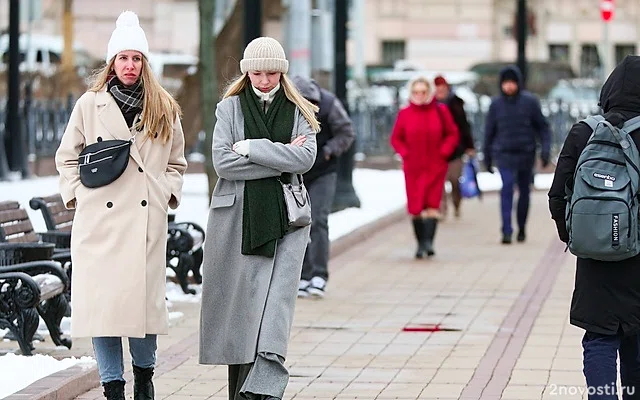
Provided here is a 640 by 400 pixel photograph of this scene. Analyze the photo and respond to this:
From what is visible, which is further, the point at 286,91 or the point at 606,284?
the point at 286,91

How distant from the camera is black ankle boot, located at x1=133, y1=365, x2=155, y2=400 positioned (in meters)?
7.49

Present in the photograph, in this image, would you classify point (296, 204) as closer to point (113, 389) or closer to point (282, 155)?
point (282, 155)

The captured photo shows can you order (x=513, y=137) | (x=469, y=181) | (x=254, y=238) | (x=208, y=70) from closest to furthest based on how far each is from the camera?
(x=254, y=238), (x=513, y=137), (x=208, y=70), (x=469, y=181)

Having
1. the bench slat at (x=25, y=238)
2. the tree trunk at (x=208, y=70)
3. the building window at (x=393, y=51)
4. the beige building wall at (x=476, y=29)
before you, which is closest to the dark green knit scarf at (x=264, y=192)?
the bench slat at (x=25, y=238)

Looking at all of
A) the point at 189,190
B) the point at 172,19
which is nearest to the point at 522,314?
the point at 189,190

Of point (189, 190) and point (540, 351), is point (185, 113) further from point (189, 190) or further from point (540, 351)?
point (540, 351)

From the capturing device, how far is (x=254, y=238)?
23.8 ft

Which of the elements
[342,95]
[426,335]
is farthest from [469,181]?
[426,335]

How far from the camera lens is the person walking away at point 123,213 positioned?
23.8ft

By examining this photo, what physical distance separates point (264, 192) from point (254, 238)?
23 centimetres

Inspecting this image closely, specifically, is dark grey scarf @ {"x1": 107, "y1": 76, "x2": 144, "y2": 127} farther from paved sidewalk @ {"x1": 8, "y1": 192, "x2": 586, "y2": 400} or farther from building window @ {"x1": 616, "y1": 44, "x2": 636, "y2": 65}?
building window @ {"x1": 616, "y1": 44, "x2": 636, "y2": 65}

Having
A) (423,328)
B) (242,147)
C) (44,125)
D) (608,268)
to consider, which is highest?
(242,147)

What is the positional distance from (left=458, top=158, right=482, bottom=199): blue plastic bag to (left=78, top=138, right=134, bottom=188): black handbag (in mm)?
13528

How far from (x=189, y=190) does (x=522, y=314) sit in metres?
10.2
